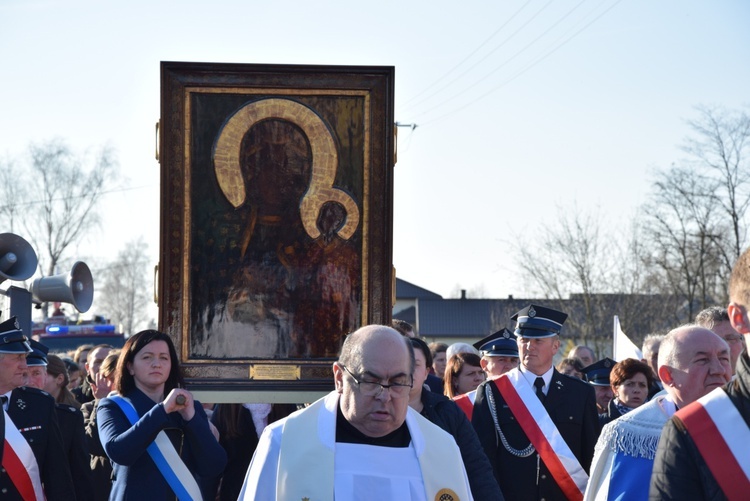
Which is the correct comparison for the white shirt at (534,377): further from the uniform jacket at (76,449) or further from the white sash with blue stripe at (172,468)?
the uniform jacket at (76,449)

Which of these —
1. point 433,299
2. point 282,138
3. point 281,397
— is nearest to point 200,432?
point 281,397

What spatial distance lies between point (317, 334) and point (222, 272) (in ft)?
2.29

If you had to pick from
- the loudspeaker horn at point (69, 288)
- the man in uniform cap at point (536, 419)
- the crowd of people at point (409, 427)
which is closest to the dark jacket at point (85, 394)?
the crowd of people at point (409, 427)

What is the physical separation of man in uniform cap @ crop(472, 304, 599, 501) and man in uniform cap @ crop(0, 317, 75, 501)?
292cm

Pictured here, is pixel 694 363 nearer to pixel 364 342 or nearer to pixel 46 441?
pixel 364 342

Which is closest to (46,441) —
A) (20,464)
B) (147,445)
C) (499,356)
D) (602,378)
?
(20,464)

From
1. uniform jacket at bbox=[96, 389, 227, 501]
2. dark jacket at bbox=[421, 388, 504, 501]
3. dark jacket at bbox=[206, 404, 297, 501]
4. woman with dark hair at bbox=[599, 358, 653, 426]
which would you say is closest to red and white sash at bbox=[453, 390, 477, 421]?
woman with dark hair at bbox=[599, 358, 653, 426]

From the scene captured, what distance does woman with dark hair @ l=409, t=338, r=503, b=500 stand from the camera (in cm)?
539

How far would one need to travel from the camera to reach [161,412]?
601cm

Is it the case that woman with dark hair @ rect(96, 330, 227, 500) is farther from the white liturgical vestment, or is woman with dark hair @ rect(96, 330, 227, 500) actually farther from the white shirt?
the white shirt

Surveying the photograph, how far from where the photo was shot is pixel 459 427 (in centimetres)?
609

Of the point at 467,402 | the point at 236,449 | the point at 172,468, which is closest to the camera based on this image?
the point at 172,468

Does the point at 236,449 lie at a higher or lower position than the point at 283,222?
lower

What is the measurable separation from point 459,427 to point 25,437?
8.10ft
